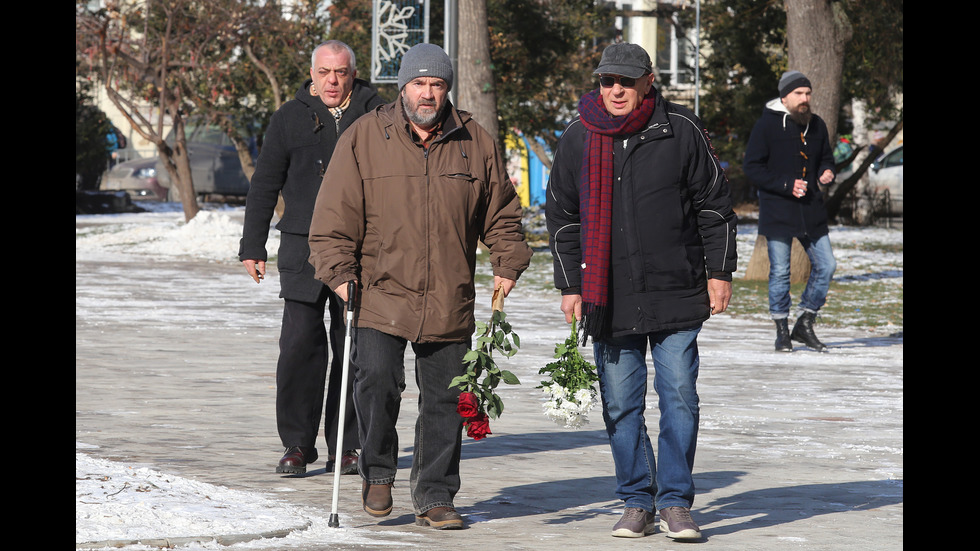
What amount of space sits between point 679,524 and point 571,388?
678 mm

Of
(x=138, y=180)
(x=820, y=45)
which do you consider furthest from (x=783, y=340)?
(x=138, y=180)

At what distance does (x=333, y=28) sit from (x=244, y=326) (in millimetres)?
15983

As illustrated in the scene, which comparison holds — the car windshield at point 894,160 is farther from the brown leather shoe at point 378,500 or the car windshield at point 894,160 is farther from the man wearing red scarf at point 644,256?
the brown leather shoe at point 378,500

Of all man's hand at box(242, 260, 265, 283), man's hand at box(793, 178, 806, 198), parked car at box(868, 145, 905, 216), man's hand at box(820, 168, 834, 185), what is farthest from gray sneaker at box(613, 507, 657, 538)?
parked car at box(868, 145, 905, 216)

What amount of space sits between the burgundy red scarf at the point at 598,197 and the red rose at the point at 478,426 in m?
0.54

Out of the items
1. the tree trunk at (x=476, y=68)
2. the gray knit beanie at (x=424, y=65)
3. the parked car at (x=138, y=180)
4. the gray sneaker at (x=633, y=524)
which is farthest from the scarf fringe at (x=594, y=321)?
the parked car at (x=138, y=180)

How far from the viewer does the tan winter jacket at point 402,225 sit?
5.81 m

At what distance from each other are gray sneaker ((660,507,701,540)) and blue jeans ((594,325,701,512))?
0.03 m

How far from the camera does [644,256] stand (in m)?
5.71

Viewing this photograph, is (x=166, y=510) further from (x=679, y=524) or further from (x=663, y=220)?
(x=663, y=220)
